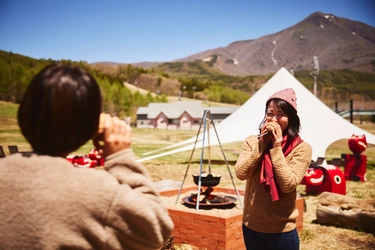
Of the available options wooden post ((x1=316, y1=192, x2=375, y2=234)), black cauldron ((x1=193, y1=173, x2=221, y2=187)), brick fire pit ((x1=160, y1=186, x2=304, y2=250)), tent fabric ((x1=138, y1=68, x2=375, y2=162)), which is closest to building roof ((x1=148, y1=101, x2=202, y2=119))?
tent fabric ((x1=138, y1=68, x2=375, y2=162))

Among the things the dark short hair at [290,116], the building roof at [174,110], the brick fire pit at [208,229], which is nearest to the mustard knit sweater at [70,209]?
the dark short hair at [290,116]

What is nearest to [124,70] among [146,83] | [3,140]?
[146,83]

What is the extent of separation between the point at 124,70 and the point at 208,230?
115749 millimetres

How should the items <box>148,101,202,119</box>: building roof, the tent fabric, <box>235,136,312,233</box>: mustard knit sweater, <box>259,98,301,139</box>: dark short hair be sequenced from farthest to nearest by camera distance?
<box>148,101,202,119</box>: building roof, the tent fabric, <box>259,98,301,139</box>: dark short hair, <box>235,136,312,233</box>: mustard knit sweater

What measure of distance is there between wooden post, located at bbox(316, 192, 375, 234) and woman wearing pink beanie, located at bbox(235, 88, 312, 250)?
3461 millimetres

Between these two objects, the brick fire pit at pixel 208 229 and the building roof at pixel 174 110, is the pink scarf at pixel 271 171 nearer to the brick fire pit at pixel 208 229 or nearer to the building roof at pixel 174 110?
the brick fire pit at pixel 208 229

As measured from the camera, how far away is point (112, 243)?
2.66ft

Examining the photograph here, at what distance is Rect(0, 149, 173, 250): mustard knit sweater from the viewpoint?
0.78 meters

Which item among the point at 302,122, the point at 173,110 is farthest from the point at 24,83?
the point at 173,110

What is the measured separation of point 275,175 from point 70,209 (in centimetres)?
150

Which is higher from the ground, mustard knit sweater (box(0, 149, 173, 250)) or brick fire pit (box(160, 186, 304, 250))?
mustard knit sweater (box(0, 149, 173, 250))

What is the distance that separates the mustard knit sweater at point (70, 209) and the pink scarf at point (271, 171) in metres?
1.32

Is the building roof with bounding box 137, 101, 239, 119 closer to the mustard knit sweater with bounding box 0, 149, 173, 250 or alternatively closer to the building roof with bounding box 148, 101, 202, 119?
the building roof with bounding box 148, 101, 202, 119

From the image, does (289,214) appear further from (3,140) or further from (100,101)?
(3,140)
